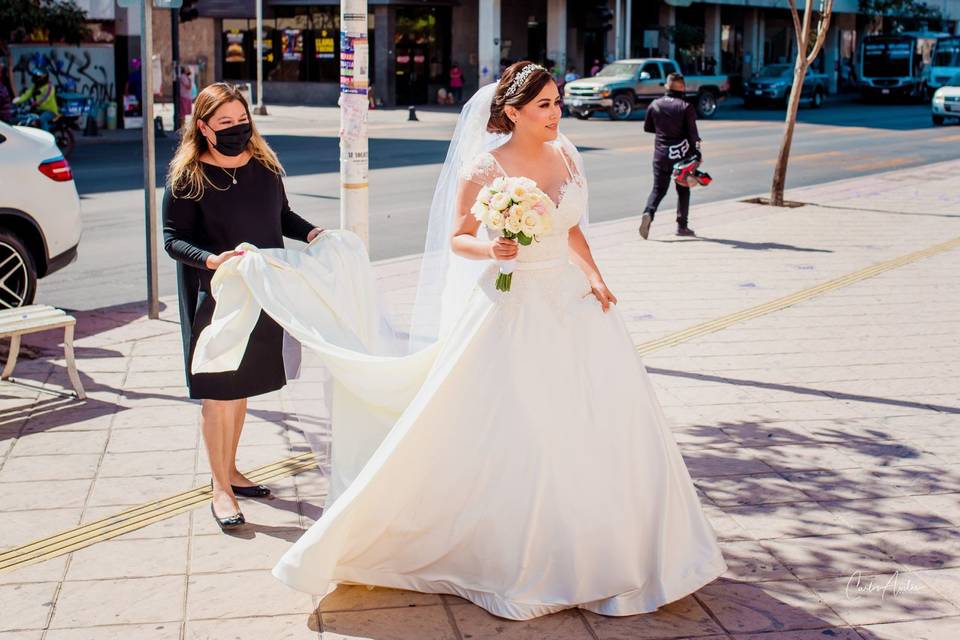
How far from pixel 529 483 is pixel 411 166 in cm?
1662

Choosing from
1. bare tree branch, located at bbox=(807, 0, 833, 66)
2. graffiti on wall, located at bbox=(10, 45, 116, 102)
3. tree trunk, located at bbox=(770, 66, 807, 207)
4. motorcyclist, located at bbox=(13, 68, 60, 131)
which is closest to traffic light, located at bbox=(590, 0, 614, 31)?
graffiti on wall, located at bbox=(10, 45, 116, 102)

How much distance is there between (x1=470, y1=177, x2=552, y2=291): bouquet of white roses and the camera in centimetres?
416

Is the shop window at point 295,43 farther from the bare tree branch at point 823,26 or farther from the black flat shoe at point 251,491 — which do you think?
the black flat shoe at point 251,491

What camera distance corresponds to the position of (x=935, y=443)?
6016mm

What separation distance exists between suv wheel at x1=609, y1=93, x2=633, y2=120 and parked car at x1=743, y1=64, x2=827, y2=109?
30.6 feet

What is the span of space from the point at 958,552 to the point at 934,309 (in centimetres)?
503

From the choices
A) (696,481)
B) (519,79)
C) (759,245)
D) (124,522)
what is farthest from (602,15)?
(124,522)

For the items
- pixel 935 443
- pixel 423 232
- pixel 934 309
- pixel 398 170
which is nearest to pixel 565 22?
pixel 398 170

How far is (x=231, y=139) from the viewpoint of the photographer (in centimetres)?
483

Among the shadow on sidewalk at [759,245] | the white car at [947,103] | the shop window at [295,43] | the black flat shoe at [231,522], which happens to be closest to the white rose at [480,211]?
the black flat shoe at [231,522]

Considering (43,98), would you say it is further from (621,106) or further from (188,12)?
(621,106)

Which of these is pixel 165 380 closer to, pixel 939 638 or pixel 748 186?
pixel 939 638

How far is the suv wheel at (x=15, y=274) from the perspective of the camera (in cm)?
828

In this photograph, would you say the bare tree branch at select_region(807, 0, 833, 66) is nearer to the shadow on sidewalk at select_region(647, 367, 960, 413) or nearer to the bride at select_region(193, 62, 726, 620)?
the shadow on sidewalk at select_region(647, 367, 960, 413)
